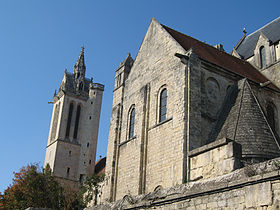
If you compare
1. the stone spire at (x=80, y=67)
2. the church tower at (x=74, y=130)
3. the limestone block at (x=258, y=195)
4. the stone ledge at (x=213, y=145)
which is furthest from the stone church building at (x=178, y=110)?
the stone spire at (x=80, y=67)

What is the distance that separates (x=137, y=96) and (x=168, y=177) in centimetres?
572

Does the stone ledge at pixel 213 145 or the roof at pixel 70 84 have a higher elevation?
the roof at pixel 70 84

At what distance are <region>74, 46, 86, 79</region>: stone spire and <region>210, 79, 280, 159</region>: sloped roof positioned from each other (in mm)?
44014

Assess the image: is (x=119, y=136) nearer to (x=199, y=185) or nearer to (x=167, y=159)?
(x=167, y=159)

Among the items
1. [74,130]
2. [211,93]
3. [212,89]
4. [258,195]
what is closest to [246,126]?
[211,93]

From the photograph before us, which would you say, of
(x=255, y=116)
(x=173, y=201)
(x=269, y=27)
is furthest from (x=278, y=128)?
(x=173, y=201)

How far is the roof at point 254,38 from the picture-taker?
24.2m

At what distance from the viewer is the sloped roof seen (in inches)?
515

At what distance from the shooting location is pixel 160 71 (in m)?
18.6

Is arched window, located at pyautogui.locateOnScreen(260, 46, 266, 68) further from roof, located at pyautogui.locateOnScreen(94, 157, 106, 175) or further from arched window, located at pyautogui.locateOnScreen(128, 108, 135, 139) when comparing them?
roof, located at pyautogui.locateOnScreen(94, 157, 106, 175)

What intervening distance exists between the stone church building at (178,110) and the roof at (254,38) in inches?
58.8

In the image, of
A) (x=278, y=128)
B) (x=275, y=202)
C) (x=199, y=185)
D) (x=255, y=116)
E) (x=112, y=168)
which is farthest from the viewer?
(x=112, y=168)

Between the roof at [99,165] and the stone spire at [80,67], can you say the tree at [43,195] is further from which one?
the stone spire at [80,67]

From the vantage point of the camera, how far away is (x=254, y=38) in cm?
2730
